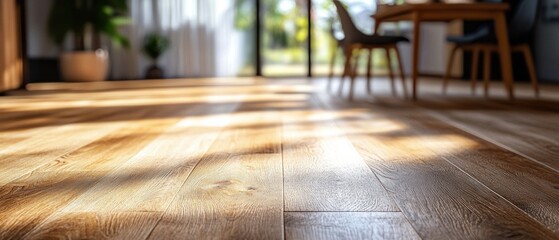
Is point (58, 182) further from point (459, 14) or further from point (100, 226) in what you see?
point (459, 14)

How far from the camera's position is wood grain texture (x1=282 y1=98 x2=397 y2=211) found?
1274 millimetres

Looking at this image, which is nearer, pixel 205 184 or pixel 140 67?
pixel 205 184

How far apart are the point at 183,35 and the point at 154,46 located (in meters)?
0.45

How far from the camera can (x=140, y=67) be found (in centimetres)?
788

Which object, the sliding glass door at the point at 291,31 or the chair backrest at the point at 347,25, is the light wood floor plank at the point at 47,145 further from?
the sliding glass door at the point at 291,31

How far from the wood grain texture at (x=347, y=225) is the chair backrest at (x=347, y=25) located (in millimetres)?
3243

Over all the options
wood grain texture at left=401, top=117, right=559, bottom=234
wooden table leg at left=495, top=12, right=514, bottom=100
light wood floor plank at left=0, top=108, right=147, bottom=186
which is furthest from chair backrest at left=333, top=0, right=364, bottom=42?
wood grain texture at left=401, top=117, right=559, bottom=234

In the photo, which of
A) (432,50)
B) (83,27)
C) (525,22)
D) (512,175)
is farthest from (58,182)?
(432,50)

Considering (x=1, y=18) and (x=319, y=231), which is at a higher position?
(x=1, y=18)

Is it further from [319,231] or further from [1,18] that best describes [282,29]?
[319,231]

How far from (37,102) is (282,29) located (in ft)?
13.3

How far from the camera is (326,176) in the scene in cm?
157

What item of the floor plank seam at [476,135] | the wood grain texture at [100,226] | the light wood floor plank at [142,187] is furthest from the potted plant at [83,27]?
the wood grain texture at [100,226]

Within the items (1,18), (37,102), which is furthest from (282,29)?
(37,102)
